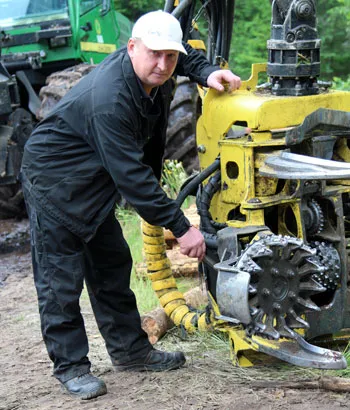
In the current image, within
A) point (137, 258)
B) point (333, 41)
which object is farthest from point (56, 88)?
point (333, 41)

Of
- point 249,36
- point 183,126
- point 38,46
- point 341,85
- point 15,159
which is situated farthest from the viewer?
point 249,36

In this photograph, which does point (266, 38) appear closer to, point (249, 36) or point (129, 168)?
point (249, 36)

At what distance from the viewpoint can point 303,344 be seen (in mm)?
4555

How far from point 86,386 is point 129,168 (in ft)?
4.07

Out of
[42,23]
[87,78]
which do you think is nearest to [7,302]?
[87,78]

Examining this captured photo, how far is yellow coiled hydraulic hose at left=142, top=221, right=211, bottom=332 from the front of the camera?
5621mm

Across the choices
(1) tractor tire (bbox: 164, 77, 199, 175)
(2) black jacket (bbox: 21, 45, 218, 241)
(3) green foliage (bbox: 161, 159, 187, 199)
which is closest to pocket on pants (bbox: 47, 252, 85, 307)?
(2) black jacket (bbox: 21, 45, 218, 241)

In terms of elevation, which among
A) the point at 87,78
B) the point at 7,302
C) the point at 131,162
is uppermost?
the point at 87,78

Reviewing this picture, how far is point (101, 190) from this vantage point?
15.6 ft

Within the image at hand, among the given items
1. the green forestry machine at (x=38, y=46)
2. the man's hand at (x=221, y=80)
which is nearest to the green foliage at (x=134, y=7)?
the green forestry machine at (x=38, y=46)

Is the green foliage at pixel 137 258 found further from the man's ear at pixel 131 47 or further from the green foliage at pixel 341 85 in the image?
the green foliage at pixel 341 85

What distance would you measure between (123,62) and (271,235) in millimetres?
1172

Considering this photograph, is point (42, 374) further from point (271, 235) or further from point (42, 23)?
point (42, 23)

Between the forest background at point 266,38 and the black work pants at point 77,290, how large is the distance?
8.61 m
